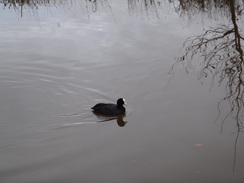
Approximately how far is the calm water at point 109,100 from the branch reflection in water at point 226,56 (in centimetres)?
20

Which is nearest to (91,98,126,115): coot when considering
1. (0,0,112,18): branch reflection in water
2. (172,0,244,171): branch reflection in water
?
(172,0,244,171): branch reflection in water

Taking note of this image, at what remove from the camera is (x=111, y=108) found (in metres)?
9.08

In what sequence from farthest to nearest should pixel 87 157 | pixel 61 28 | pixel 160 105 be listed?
pixel 61 28 → pixel 160 105 → pixel 87 157

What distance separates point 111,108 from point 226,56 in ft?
12.1

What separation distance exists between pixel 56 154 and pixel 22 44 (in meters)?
6.02

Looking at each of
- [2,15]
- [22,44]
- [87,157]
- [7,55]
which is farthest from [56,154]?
[2,15]

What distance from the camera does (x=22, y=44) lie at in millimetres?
12531

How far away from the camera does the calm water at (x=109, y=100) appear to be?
6.85 meters

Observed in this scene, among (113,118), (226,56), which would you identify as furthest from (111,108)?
(226,56)

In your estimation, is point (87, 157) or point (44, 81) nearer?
point (87, 157)

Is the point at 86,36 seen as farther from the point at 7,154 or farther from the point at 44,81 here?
the point at 7,154

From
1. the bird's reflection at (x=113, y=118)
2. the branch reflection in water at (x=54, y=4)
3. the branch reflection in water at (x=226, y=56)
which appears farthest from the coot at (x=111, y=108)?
the branch reflection in water at (x=54, y=4)

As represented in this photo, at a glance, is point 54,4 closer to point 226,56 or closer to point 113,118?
point 226,56

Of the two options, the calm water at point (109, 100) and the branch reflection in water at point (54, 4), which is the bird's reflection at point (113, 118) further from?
the branch reflection in water at point (54, 4)
